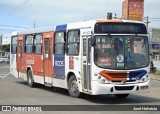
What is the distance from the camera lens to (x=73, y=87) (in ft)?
54.3

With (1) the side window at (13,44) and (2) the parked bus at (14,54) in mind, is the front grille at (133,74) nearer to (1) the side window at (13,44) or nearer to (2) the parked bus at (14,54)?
(2) the parked bus at (14,54)

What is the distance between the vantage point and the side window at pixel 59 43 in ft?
57.9

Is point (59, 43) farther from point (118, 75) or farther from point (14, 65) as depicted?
point (14, 65)

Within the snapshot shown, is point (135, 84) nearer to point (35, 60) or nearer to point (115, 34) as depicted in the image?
point (115, 34)

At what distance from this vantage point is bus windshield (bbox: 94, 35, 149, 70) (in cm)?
1475

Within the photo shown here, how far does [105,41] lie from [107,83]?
59.9 inches

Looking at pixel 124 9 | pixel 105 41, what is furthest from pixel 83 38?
pixel 124 9

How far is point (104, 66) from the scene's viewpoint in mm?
14680

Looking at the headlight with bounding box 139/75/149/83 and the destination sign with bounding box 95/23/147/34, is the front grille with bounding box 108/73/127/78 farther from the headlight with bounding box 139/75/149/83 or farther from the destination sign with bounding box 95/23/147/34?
the destination sign with bounding box 95/23/147/34

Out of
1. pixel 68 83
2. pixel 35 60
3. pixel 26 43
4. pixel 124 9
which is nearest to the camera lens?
pixel 68 83

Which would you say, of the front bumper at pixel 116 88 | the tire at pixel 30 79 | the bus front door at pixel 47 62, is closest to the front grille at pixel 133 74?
the front bumper at pixel 116 88

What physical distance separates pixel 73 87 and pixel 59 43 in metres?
2.42

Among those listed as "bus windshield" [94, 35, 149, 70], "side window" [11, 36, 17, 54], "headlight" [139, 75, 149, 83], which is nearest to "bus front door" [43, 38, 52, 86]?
"bus windshield" [94, 35, 149, 70]

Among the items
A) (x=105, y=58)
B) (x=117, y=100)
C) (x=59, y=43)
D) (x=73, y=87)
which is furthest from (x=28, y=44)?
(x=105, y=58)
